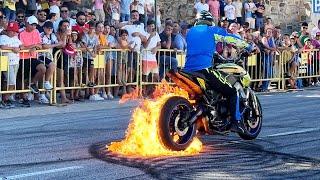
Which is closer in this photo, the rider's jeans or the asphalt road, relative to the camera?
the asphalt road

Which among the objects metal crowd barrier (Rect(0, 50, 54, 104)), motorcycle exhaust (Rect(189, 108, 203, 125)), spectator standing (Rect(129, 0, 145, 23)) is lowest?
motorcycle exhaust (Rect(189, 108, 203, 125))

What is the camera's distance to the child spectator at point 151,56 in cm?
1791

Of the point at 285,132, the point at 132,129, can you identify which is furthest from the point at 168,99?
the point at 285,132

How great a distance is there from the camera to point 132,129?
9.39 meters

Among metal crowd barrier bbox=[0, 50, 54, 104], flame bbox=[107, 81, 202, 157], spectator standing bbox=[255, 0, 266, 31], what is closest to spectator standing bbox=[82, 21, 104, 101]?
metal crowd barrier bbox=[0, 50, 54, 104]

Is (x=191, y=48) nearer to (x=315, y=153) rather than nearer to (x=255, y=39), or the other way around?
(x=315, y=153)

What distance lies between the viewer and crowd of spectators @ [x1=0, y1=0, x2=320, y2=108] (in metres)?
15.5

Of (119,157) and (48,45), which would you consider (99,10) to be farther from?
(119,157)

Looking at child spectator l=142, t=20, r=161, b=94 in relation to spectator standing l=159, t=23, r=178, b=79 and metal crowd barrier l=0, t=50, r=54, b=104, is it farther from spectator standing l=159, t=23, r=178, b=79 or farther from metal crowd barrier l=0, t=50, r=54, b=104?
metal crowd barrier l=0, t=50, r=54, b=104

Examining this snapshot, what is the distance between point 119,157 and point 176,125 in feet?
2.75

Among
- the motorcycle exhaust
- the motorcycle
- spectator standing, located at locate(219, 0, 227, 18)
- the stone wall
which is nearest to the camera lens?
the motorcycle

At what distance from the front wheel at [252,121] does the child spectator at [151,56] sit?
7.51 metres

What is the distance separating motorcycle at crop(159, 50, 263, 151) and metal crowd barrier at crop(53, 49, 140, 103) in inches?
254

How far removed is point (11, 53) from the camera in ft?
49.4
